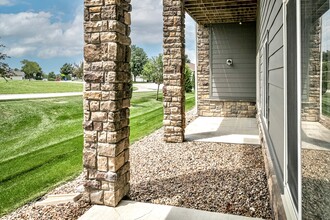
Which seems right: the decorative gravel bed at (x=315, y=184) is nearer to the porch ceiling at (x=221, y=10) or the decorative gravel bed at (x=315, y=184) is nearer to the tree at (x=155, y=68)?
the porch ceiling at (x=221, y=10)

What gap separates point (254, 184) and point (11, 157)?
16.8 feet

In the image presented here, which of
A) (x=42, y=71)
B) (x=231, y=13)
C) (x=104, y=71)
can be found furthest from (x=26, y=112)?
(x=42, y=71)

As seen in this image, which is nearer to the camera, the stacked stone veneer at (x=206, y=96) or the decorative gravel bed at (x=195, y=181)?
the decorative gravel bed at (x=195, y=181)

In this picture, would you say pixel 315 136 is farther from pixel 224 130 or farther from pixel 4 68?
pixel 4 68

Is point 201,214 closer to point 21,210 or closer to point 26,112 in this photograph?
point 21,210

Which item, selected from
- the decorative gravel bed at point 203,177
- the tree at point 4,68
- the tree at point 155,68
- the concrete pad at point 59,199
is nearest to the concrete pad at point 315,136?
the decorative gravel bed at point 203,177

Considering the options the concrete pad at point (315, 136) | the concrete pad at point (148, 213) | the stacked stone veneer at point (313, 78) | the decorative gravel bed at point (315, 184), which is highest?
the stacked stone veneer at point (313, 78)

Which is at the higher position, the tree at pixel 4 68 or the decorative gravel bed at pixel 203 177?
the tree at pixel 4 68

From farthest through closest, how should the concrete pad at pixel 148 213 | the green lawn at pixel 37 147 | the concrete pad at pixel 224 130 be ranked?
1. the concrete pad at pixel 224 130
2. the green lawn at pixel 37 147
3. the concrete pad at pixel 148 213

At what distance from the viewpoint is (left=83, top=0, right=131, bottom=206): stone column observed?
2988 mm

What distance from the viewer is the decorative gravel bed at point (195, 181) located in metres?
3.04

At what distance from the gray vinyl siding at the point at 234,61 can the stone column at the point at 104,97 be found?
767cm

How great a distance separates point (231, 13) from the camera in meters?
8.70

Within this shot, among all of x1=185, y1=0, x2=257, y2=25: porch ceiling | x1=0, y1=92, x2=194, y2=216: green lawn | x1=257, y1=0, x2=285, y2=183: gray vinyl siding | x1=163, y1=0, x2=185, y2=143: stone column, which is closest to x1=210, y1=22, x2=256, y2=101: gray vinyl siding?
x1=185, y1=0, x2=257, y2=25: porch ceiling
